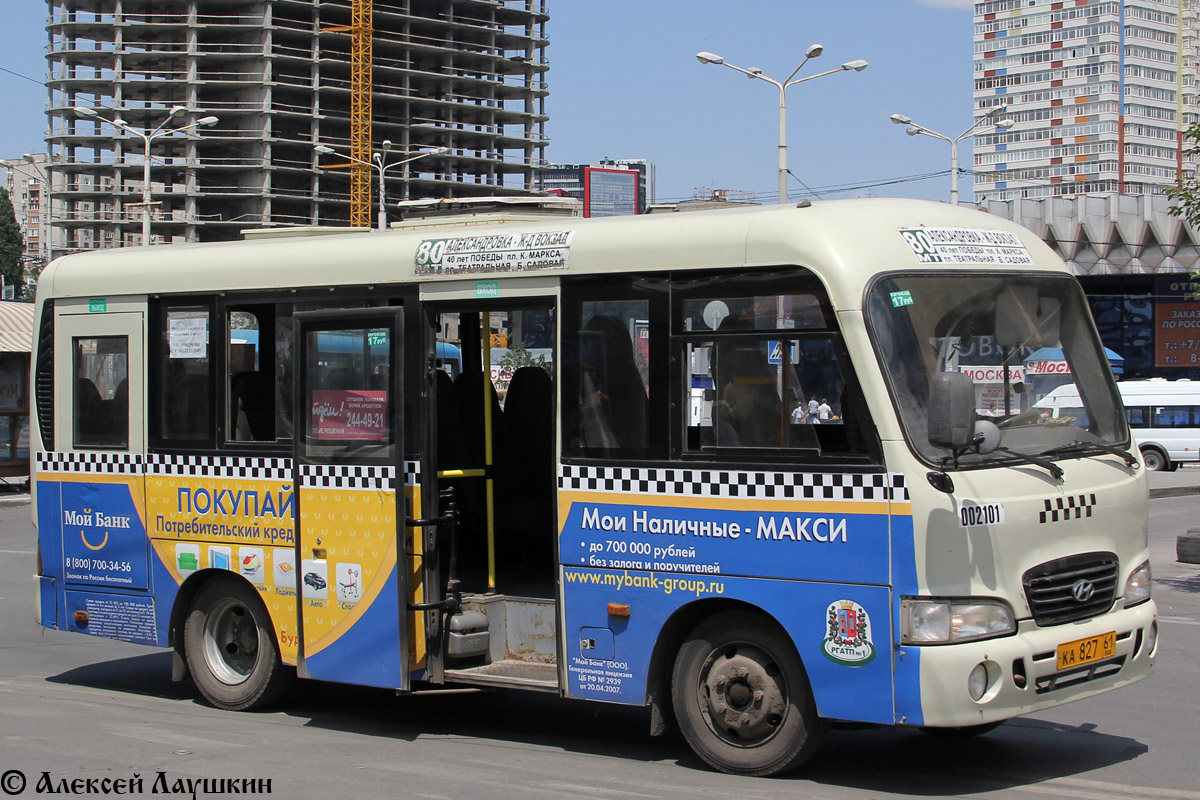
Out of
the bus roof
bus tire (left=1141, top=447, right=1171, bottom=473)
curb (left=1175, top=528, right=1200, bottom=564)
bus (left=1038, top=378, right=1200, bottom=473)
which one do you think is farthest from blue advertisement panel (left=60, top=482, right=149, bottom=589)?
bus tire (left=1141, top=447, right=1171, bottom=473)

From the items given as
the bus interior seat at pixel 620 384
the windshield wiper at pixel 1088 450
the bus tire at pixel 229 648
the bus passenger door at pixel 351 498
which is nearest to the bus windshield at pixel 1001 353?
the windshield wiper at pixel 1088 450

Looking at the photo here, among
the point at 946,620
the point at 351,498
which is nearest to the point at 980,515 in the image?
the point at 946,620

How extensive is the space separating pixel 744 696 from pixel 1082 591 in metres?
1.79

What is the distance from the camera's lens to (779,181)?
28.9m

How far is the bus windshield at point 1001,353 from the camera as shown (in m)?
6.64

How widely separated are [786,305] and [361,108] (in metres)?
121

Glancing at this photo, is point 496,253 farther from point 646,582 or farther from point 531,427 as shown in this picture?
point 646,582

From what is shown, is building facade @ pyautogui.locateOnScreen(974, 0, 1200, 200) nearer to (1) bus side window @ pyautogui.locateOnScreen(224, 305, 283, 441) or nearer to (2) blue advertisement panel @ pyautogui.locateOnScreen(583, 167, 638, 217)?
(2) blue advertisement panel @ pyautogui.locateOnScreen(583, 167, 638, 217)

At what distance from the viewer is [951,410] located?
20.4 ft

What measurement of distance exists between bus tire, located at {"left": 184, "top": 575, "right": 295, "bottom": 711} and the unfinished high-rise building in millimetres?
111654

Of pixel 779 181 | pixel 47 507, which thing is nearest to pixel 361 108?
pixel 779 181

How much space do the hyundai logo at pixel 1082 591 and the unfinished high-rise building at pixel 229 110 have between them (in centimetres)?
11538

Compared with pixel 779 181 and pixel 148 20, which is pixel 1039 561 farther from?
pixel 148 20

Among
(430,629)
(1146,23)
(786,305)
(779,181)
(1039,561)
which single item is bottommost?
(430,629)
